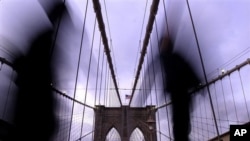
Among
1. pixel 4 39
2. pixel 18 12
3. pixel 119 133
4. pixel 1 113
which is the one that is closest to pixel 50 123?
pixel 1 113

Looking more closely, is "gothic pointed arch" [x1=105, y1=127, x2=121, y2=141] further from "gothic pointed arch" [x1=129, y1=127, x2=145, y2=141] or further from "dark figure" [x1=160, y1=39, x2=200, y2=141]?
"dark figure" [x1=160, y1=39, x2=200, y2=141]

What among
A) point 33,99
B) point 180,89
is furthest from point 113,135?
point 180,89

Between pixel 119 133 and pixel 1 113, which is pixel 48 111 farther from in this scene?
pixel 119 133

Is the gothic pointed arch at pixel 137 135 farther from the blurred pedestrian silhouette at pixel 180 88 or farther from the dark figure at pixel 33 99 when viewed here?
the dark figure at pixel 33 99

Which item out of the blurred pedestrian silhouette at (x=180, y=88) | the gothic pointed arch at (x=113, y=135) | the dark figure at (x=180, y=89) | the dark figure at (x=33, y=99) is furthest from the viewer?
the dark figure at (x=180, y=89)

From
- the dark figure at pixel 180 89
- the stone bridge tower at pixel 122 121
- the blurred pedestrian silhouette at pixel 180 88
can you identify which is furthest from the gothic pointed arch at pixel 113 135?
the dark figure at pixel 180 89

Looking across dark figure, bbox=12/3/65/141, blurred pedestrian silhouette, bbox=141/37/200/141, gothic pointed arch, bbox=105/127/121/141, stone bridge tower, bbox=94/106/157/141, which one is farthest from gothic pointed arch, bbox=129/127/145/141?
dark figure, bbox=12/3/65/141

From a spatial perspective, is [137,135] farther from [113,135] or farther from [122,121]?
[113,135]

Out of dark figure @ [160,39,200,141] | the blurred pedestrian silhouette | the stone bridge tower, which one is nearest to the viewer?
the stone bridge tower
